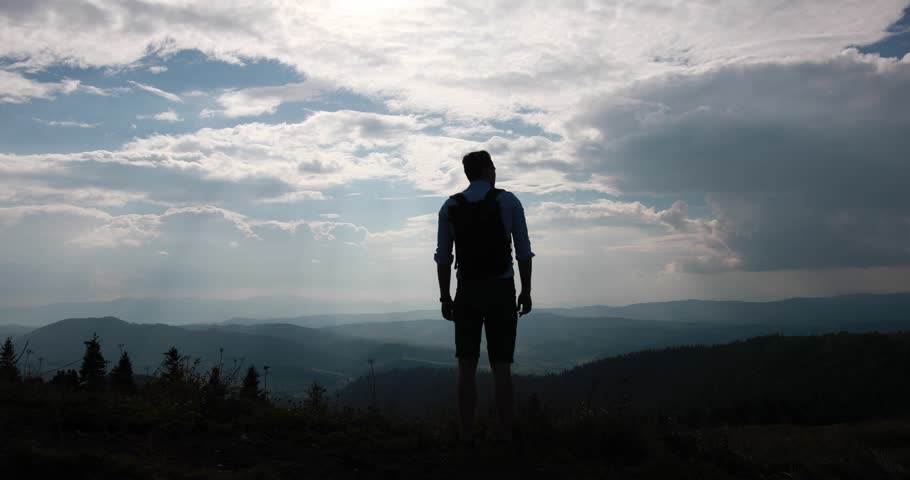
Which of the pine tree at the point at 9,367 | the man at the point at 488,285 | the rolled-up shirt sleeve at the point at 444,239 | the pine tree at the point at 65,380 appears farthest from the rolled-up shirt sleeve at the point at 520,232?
the pine tree at the point at 9,367

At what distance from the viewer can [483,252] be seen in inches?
218

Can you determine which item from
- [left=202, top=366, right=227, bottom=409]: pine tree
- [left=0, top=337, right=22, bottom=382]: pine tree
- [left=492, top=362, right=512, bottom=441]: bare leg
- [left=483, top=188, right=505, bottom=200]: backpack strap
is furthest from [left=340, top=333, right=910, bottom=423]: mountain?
[left=0, top=337, right=22, bottom=382]: pine tree

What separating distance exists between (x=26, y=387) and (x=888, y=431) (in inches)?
1013

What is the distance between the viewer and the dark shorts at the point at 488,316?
545cm

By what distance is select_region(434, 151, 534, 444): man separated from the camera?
545cm

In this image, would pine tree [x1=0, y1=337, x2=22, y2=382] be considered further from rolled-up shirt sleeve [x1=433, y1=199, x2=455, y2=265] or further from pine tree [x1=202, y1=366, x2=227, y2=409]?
rolled-up shirt sleeve [x1=433, y1=199, x2=455, y2=265]

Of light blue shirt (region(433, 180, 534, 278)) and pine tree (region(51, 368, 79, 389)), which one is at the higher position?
light blue shirt (region(433, 180, 534, 278))

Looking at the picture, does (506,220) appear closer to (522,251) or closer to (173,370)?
(522,251)

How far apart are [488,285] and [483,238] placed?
0.44 metres

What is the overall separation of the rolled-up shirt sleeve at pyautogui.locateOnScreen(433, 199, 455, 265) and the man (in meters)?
0.09

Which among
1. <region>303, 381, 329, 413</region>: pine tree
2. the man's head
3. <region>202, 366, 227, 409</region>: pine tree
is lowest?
<region>303, 381, 329, 413</region>: pine tree

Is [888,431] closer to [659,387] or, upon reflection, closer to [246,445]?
[246,445]

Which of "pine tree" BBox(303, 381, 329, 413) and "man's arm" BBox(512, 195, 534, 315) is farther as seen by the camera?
"pine tree" BBox(303, 381, 329, 413)

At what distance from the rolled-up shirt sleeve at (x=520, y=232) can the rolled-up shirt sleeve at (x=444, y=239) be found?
2.04 ft
